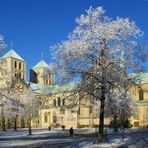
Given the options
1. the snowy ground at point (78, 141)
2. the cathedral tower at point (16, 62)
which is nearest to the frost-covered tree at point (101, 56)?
the snowy ground at point (78, 141)

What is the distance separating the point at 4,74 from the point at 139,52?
1267 centimetres

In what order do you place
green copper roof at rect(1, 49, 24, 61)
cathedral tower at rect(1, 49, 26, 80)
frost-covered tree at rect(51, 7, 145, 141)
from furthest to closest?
green copper roof at rect(1, 49, 24, 61)
cathedral tower at rect(1, 49, 26, 80)
frost-covered tree at rect(51, 7, 145, 141)

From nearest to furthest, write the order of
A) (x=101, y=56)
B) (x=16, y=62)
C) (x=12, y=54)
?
(x=101, y=56)
(x=12, y=54)
(x=16, y=62)

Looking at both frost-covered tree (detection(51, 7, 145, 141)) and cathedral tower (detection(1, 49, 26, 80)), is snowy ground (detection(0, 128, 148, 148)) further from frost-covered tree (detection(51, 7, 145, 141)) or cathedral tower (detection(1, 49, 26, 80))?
cathedral tower (detection(1, 49, 26, 80))

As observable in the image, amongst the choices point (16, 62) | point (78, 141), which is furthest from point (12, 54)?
point (78, 141)

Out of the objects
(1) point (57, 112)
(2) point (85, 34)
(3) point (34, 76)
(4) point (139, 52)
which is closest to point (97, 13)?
(2) point (85, 34)

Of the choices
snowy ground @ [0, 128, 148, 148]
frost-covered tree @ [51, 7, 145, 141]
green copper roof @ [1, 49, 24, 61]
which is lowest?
snowy ground @ [0, 128, 148, 148]

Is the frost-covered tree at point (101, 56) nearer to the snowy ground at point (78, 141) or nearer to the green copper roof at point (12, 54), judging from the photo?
the snowy ground at point (78, 141)

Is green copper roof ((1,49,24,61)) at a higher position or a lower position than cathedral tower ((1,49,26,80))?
higher

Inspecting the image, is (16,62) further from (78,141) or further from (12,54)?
(78,141)

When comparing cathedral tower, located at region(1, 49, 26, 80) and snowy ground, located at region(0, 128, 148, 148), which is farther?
cathedral tower, located at region(1, 49, 26, 80)

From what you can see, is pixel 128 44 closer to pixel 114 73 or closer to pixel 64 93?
pixel 114 73

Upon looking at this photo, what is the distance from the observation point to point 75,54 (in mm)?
36375

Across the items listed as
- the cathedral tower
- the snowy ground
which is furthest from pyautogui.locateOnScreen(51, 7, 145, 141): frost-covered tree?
the cathedral tower
